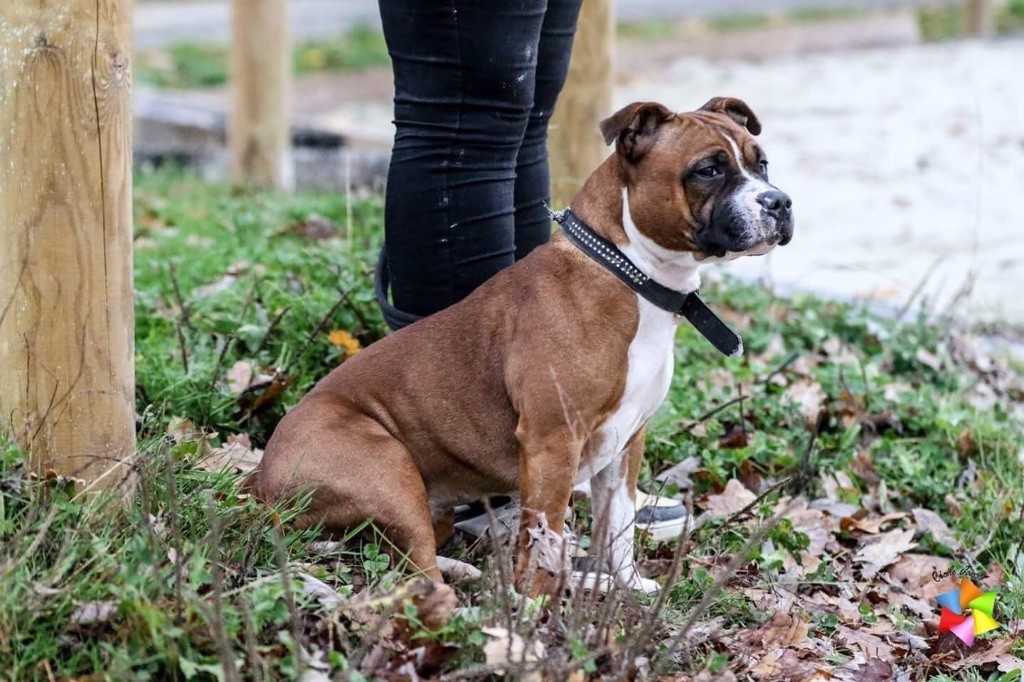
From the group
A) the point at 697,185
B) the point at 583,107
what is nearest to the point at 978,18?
the point at 583,107

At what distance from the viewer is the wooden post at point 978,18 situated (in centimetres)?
1548

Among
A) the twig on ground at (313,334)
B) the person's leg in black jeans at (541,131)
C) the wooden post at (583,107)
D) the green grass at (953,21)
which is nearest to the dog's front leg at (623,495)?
the person's leg in black jeans at (541,131)

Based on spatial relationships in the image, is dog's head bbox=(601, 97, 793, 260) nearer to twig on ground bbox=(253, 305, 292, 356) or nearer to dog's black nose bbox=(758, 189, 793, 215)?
dog's black nose bbox=(758, 189, 793, 215)

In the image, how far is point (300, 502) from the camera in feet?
10.8

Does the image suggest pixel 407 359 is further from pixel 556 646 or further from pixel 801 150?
pixel 801 150

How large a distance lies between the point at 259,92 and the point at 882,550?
18.4 ft

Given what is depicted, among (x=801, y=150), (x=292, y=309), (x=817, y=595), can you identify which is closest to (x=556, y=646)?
(x=817, y=595)

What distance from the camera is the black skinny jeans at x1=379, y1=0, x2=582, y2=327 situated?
3486 millimetres

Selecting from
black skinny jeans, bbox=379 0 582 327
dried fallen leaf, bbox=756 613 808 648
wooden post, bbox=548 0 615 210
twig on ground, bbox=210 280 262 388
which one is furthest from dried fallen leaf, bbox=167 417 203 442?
wooden post, bbox=548 0 615 210

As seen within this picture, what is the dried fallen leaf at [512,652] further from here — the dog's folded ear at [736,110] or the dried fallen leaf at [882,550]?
the dog's folded ear at [736,110]

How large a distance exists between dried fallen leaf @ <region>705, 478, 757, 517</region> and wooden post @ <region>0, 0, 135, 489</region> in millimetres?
1768

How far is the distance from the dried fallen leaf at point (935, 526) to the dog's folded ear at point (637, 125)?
1.58 metres

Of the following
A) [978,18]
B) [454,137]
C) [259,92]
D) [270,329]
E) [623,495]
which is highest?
[978,18]

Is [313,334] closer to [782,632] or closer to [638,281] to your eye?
[638,281]
